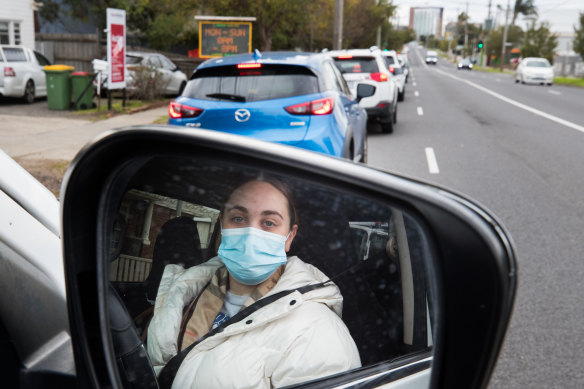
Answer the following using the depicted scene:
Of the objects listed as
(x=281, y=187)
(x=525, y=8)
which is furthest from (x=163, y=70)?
(x=525, y=8)

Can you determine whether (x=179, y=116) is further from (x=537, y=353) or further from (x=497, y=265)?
(x=497, y=265)

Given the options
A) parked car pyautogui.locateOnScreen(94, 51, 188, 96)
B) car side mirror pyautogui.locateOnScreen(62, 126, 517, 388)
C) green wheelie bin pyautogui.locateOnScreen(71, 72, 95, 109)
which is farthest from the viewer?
parked car pyautogui.locateOnScreen(94, 51, 188, 96)

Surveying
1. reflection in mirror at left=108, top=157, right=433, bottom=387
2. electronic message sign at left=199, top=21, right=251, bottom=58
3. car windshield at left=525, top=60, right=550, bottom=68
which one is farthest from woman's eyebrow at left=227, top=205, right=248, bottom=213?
car windshield at left=525, top=60, right=550, bottom=68

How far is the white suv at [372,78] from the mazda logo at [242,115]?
24.1 ft

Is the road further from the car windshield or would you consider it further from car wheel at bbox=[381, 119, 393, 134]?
the car windshield

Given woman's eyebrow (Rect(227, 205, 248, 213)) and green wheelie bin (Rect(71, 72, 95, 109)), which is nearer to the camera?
woman's eyebrow (Rect(227, 205, 248, 213))

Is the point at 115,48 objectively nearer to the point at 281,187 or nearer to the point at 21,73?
the point at 21,73

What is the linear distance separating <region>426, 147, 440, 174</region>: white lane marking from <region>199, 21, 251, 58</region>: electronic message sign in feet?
35.2

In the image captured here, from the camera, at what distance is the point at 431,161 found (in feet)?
34.1

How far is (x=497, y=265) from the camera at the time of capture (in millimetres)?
927

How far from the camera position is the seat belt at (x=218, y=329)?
1353 millimetres

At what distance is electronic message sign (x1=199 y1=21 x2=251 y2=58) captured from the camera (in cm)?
2077

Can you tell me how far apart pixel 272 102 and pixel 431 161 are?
4691 millimetres

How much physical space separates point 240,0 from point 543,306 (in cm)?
2393
